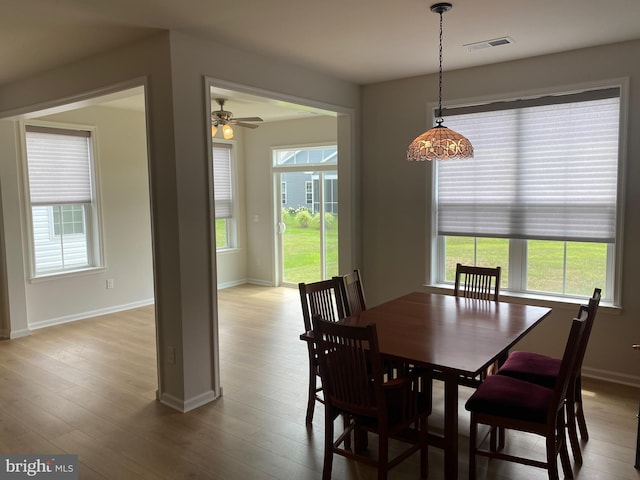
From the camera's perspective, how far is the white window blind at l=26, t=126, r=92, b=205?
561cm

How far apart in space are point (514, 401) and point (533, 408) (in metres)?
0.09

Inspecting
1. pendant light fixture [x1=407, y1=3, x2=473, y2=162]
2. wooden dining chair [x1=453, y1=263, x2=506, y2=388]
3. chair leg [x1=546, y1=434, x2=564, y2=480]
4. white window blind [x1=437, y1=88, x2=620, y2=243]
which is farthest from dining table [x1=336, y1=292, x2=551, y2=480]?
white window blind [x1=437, y1=88, x2=620, y2=243]

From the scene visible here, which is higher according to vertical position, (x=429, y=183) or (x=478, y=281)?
(x=429, y=183)

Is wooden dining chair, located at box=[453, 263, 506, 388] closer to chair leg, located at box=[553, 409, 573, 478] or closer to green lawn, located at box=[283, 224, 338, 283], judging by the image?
chair leg, located at box=[553, 409, 573, 478]

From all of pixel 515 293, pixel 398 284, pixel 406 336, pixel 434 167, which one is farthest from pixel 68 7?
pixel 515 293

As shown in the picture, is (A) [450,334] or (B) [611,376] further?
(B) [611,376]

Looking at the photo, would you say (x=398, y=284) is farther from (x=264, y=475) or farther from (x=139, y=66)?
(x=139, y=66)

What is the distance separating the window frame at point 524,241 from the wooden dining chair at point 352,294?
151 centimetres

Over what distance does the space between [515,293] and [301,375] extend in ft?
6.81

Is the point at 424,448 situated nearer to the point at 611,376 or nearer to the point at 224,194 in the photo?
the point at 611,376

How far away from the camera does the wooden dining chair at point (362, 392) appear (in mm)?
2270

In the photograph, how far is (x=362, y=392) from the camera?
2348 millimetres

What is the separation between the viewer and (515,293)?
4441 millimetres

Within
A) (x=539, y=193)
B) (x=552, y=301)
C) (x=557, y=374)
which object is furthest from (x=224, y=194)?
(x=557, y=374)
